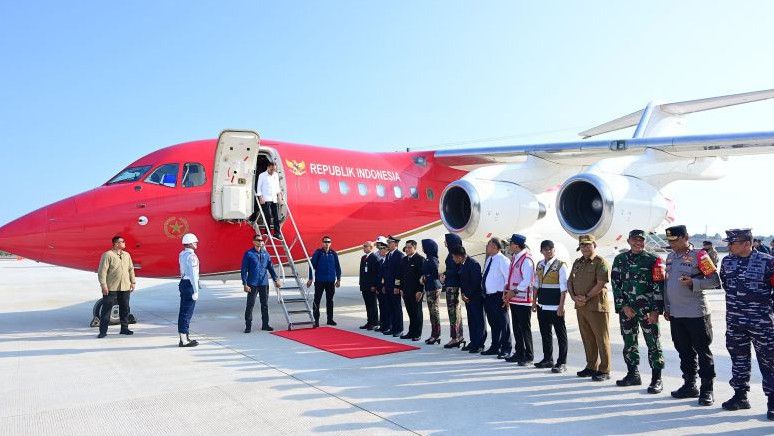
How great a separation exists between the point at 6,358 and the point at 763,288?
897cm

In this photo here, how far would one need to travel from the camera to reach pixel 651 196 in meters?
9.96

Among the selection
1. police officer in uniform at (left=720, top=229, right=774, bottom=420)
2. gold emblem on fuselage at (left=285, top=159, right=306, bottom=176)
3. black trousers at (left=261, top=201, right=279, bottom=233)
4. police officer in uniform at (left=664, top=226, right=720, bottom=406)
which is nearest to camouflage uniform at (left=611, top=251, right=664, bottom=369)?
police officer in uniform at (left=664, top=226, right=720, bottom=406)

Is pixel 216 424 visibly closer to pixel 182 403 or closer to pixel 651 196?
pixel 182 403

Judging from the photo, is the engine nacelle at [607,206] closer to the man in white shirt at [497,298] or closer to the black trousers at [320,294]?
the man in white shirt at [497,298]

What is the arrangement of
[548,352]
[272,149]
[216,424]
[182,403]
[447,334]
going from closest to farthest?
[216,424]
[182,403]
[548,352]
[447,334]
[272,149]

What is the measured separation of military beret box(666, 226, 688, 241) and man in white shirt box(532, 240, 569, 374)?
1.40 m

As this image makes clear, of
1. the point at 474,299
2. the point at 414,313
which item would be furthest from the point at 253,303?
the point at 474,299

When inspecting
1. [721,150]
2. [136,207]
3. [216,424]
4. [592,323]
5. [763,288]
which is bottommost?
[216,424]

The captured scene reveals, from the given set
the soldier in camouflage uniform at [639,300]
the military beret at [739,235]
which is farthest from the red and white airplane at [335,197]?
the military beret at [739,235]

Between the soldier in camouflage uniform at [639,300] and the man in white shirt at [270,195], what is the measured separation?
256 inches

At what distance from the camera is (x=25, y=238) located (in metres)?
9.36

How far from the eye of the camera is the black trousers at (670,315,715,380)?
17.6ft

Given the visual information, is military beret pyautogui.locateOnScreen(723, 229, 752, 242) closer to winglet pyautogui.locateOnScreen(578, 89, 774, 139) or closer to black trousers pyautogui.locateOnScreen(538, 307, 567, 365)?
black trousers pyautogui.locateOnScreen(538, 307, 567, 365)

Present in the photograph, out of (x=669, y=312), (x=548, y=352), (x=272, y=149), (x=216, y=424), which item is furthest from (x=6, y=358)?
(x=669, y=312)
